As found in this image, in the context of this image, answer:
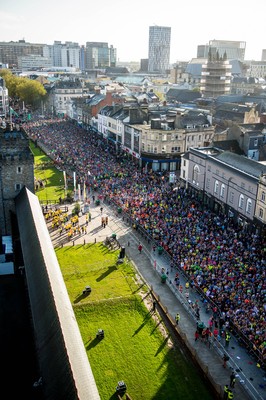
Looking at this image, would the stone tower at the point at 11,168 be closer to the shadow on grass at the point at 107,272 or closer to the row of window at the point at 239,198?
the shadow on grass at the point at 107,272

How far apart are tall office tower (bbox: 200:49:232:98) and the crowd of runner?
223ft

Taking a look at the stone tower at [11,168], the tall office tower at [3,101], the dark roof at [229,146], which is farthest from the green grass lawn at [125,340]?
the tall office tower at [3,101]

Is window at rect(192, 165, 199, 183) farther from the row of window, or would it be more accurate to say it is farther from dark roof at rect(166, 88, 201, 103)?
dark roof at rect(166, 88, 201, 103)

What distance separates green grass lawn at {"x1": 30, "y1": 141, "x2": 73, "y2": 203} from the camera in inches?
2248

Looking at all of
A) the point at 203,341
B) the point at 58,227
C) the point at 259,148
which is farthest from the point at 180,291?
the point at 259,148

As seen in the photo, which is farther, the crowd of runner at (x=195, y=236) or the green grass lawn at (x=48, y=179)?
the green grass lawn at (x=48, y=179)

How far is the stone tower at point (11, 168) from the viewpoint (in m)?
39.7

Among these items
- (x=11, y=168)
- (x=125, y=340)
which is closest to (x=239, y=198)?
(x=125, y=340)

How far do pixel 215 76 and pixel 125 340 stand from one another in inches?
4612

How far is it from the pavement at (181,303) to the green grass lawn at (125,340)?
4.56 ft

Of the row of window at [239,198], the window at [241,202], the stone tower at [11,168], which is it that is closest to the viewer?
the stone tower at [11,168]

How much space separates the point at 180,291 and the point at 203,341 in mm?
6200

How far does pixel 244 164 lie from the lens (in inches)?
1916

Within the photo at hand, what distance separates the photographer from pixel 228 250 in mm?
38156
